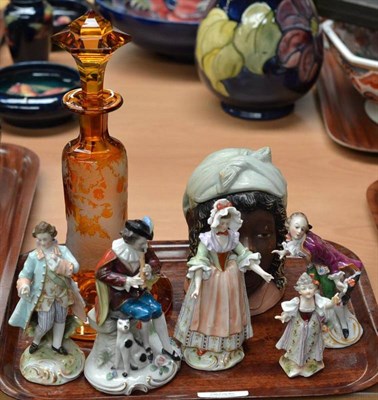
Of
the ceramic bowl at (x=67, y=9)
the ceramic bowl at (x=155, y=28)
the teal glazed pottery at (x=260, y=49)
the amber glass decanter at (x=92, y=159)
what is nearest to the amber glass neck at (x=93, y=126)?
the amber glass decanter at (x=92, y=159)

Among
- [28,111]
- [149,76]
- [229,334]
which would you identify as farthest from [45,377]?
[149,76]

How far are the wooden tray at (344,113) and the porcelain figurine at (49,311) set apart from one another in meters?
0.66

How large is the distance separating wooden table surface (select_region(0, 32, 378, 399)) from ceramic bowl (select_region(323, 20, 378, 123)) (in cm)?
10

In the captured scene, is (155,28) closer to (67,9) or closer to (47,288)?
(67,9)

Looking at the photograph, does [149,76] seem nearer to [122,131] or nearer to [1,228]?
[122,131]

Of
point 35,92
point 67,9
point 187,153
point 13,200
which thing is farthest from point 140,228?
point 67,9

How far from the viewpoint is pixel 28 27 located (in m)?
1.66

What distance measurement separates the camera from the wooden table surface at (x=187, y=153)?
1255mm

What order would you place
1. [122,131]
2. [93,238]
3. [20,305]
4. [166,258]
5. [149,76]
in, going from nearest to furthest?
1. [20,305]
2. [93,238]
3. [166,258]
4. [122,131]
5. [149,76]

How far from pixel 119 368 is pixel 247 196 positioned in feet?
0.73

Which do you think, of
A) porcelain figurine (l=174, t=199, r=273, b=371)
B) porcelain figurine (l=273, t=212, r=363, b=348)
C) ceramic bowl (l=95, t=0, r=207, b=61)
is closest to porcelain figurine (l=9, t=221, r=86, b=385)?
porcelain figurine (l=174, t=199, r=273, b=371)

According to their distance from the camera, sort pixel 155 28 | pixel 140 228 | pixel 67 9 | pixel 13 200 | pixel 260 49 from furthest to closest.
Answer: pixel 67 9
pixel 155 28
pixel 260 49
pixel 13 200
pixel 140 228

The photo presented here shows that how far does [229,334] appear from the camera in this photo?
3.03 feet

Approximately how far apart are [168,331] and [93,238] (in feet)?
0.43
